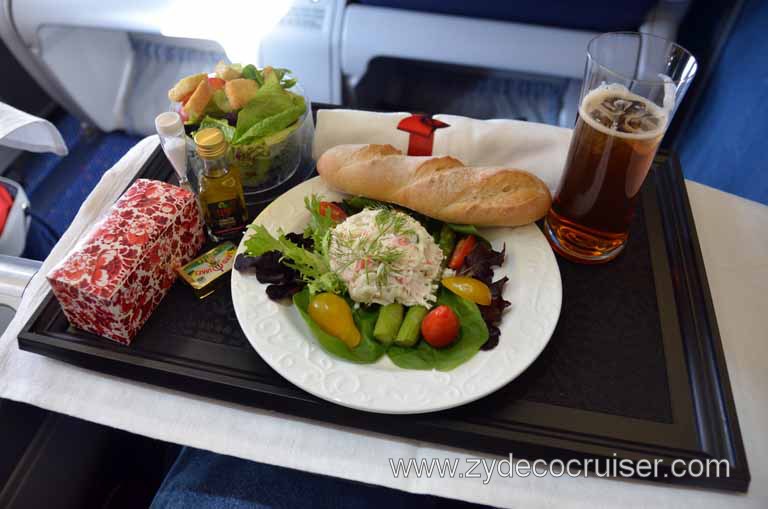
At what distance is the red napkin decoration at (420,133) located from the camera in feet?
4.26

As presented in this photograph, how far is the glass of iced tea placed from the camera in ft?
3.31

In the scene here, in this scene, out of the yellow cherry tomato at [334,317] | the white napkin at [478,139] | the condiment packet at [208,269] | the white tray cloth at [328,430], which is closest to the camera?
the white tray cloth at [328,430]

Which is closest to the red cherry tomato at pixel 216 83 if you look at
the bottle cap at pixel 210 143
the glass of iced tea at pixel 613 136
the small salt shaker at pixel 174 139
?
the small salt shaker at pixel 174 139

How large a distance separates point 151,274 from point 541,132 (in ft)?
2.95

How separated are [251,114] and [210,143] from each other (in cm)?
21

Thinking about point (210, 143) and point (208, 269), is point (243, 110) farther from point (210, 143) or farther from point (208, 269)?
point (208, 269)

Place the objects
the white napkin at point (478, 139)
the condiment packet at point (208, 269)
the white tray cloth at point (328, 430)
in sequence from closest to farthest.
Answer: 1. the white tray cloth at point (328, 430)
2. the condiment packet at point (208, 269)
3. the white napkin at point (478, 139)

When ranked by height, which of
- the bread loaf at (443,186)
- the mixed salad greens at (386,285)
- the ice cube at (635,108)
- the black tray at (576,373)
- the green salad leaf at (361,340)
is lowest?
the black tray at (576,373)

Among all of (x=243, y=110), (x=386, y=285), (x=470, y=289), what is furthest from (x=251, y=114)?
(x=470, y=289)

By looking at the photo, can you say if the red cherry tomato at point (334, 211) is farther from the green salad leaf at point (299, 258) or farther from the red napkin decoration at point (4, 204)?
the red napkin decoration at point (4, 204)

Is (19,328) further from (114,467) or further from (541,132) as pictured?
(541,132)

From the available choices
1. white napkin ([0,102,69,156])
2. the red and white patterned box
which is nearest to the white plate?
the red and white patterned box

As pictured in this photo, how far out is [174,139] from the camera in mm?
1122

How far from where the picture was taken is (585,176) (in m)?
1.09
